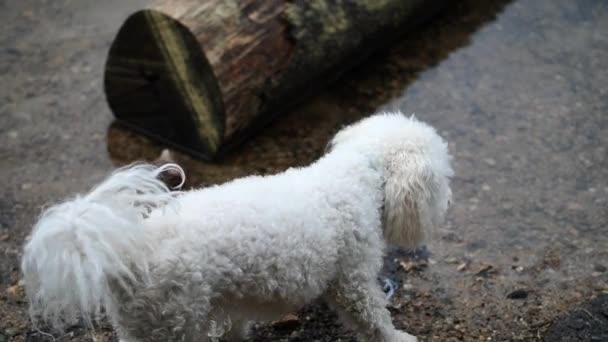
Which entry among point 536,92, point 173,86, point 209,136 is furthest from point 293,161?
point 536,92

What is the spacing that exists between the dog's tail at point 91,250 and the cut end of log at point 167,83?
1.82 m

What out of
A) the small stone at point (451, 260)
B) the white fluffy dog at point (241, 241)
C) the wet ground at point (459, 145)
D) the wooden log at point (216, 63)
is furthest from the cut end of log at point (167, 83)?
the small stone at point (451, 260)

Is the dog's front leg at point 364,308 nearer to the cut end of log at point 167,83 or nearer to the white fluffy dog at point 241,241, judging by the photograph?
the white fluffy dog at point 241,241

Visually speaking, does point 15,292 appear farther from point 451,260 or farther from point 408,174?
point 451,260

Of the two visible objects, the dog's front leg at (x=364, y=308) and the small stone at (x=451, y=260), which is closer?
the dog's front leg at (x=364, y=308)

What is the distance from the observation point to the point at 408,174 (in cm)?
276

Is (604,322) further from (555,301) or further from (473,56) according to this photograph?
(473,56)

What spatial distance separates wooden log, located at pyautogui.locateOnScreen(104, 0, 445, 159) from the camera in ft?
13.0

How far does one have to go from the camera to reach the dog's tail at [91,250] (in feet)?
6.68

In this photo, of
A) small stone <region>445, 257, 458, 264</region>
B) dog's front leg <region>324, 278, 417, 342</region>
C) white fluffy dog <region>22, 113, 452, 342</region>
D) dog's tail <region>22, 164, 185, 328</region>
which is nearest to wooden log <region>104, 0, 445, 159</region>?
white fluffy dog <region>22, 113, 452, 342</region>

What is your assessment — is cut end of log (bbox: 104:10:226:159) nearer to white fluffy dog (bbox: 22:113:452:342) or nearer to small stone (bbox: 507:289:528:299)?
white fluffy dog (bbox: 22:113:452:342)

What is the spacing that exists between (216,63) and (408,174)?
62.8 inches

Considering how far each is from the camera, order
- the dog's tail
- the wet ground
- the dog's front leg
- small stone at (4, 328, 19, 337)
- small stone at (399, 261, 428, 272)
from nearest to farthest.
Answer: the dog's tail < the dog's front leg < small stone at (4, 328, 19, 337) < the wet ground < small stone at (399, 261, 428, 272)

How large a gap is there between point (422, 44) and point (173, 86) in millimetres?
2333
